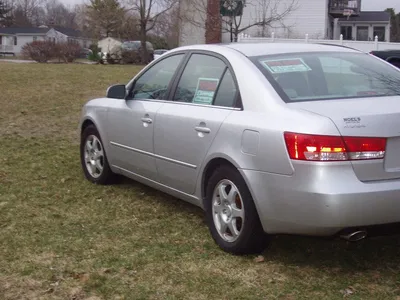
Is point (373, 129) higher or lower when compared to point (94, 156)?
higher

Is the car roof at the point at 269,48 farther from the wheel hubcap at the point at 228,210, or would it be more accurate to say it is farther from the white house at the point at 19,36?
the white house at the point at 19,36

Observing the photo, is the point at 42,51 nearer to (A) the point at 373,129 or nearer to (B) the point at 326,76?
(B) the point at 326,76

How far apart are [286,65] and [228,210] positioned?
1147mm

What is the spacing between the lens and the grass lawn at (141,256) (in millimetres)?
4047

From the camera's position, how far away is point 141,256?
4.64m

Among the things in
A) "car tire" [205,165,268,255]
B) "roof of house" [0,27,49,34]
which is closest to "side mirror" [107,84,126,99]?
"car tire" [205,165,268,255]

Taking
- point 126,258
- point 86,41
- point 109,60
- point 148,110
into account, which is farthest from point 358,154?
point 86,41

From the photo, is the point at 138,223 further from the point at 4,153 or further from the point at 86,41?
the point at 86,41

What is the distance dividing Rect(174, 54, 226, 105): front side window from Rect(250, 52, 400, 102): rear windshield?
0.37m

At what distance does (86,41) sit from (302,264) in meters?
87.6

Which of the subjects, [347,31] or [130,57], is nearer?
[130,57]

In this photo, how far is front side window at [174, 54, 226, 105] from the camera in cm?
502

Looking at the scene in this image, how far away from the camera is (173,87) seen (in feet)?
18.1

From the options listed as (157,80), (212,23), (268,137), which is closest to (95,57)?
(212,23)
